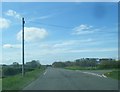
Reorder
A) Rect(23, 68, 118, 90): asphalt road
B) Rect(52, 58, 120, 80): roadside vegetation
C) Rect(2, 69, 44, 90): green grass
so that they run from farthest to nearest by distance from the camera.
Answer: Rect(52, 58, 120, 80): roadside vegetation, Rect(2, 69, 44, 90): green grass, Rect(23, 68, 118, 90): asphalt road

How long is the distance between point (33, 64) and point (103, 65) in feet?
231

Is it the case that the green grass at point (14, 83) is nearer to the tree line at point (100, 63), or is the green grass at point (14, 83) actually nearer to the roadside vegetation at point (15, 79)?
the roadside vegetation at point (15, 79)

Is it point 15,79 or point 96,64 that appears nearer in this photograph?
point 15,79

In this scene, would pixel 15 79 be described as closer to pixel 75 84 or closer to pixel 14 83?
pixel 14 83

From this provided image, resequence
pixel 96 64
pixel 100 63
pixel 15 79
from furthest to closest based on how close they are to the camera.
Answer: pixel 96 64, pixel 100 63, pixel 15 79

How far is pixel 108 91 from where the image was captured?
18219mm

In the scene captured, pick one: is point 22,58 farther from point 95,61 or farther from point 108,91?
point 95,61

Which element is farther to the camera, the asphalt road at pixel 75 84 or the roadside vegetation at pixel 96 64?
the roadside vegetation at pixel 96 64

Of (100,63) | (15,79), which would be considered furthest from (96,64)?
(15,79)

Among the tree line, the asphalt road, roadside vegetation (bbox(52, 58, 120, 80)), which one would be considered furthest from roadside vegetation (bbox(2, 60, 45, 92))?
the tree line

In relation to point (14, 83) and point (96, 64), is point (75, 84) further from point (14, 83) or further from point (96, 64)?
point (96, 64)

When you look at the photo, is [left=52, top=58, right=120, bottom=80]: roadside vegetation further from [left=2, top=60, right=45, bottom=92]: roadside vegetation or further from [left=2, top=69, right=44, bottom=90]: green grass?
[left=2, top=69, right=44, bottom=90]: green grass

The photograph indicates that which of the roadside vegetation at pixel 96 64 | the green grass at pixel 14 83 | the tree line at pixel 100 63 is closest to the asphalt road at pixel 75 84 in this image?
the green grass at pixel 14 83

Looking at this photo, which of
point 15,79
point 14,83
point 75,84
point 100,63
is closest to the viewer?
point 75,84
